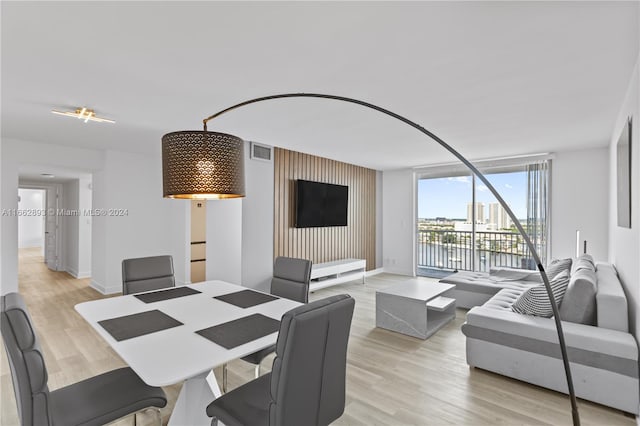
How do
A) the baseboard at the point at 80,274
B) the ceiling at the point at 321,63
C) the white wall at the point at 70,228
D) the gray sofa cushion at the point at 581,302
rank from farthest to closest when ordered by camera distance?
Answer: the white wall at the point at 70,228 < the baseboard at the point at 80,274 < the gray sofa cushion at the point at 581,302 < the ceiling at the point at 321,63

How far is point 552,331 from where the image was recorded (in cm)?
230

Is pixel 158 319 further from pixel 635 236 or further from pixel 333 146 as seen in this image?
pixel 333 146

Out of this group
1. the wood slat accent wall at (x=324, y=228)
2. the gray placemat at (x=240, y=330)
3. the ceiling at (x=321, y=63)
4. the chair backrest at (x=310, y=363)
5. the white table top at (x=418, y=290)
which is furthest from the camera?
→ the wood slat accent wall at (x=324, y=228)

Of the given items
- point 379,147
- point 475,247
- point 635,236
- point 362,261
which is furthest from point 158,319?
point 475,247

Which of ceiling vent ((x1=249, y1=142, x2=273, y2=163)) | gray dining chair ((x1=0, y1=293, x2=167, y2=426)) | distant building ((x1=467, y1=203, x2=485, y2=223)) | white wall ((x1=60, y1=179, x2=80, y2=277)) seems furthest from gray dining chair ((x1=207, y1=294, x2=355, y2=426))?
white wall ((x1=60, y1=179, x2=80, y2=277))

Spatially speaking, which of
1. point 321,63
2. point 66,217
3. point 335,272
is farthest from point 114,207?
point 321,63

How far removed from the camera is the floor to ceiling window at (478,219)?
539cm

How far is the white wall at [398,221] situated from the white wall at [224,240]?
12.6 feet

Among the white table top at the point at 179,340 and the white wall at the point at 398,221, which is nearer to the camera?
the white table top at the point at 179,340

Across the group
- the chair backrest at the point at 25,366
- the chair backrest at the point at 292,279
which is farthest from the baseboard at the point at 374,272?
the chair backrest at the point at 25,366

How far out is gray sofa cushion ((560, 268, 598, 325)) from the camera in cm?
236

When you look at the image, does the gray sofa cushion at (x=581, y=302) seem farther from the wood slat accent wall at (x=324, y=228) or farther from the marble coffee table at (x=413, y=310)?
the wood slat accent wall at (x=324, y=228)

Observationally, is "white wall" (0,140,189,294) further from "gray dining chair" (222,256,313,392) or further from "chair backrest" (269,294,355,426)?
"chair backrest" (269,294,355,426)

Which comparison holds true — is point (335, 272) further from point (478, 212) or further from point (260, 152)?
point (478, 212)
